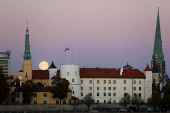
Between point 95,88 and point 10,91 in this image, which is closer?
point 10,91

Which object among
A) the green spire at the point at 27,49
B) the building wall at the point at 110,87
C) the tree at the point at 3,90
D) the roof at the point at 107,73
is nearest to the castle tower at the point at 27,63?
the green spire at the point at 27,49

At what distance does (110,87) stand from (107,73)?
5.38 meters

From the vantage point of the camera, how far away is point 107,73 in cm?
15825

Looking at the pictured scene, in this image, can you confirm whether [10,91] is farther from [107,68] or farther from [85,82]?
[107,68]

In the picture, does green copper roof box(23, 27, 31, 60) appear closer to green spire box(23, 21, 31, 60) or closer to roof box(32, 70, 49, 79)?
green spire box(23, 21, 31, 60)

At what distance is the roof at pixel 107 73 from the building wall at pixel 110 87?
1106 millimetres

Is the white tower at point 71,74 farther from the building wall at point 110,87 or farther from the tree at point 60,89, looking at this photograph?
the tree at point 60,89

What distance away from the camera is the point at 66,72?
485ft

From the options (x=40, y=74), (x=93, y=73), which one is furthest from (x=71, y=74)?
(x=40, y=74)

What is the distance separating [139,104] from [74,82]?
27735 mm

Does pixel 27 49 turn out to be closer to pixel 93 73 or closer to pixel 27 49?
pixel 27 49

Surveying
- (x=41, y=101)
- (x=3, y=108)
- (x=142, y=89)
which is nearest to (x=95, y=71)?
(x=142, y=89)

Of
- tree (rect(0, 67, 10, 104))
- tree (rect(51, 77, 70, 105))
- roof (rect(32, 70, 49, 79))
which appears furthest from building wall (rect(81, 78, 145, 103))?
tree (rect(0, 67, 10, 104))

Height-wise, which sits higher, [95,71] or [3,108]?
[95,71]
